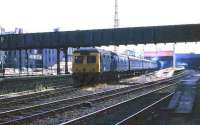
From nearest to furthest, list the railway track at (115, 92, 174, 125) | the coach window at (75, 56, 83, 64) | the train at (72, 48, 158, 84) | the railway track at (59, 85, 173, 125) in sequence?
the railway track at (115, 92, 174, 125) < the railway track at (59, 85, 173, 125) < the train at (72, 48, 158, 84) < the coach window at (75, 56, 83, 64)

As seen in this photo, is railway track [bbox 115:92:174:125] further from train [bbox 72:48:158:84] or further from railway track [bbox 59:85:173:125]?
train [bbox 72:48:158:84]

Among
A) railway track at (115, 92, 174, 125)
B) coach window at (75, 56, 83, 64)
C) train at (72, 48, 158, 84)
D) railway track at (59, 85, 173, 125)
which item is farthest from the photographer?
coach window at (75, 56, 83, 64)

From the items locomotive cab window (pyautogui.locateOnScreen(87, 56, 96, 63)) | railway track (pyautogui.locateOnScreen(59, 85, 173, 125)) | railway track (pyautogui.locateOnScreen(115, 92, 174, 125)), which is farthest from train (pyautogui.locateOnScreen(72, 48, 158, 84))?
railway track (pyautogui.locateOnScreen(115, 92, 174, 125))

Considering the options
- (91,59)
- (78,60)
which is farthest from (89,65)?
Answer: (78,60)

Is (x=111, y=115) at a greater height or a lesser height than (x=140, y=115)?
lesser

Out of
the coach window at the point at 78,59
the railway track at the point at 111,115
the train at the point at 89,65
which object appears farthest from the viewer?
the coach window at the point at 78,59

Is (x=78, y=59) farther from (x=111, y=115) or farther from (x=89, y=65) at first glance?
(x=111, y=115)

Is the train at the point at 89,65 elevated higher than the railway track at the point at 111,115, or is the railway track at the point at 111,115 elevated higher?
the train at the point at 89,65

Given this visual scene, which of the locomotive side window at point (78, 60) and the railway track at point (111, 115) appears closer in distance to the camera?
the railway track at point (111, 115)

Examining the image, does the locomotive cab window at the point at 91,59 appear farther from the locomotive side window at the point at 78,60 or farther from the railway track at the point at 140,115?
the railway track at the point at 140,115

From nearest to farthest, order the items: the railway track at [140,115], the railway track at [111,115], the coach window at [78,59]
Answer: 1. the railway track at [140,115]
2. the railway track at [111,115]
3. the coach window at [78,59]

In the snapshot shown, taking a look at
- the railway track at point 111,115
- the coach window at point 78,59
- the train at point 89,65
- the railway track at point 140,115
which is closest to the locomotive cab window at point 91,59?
the train at point 89,65

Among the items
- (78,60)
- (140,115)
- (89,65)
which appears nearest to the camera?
(140,115)

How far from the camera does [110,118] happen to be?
51.6ft
